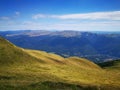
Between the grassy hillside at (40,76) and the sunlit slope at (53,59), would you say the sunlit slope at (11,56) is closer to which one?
the grassy hillside at (40,76)

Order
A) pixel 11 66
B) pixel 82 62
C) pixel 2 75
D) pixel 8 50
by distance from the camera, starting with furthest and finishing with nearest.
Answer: pixel 82 62, pixel 8 50, pixel 11 66, pixel 2 75

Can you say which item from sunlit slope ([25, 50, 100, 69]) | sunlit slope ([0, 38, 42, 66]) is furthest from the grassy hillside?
sunlit slope ([25, 50, 100, 69])

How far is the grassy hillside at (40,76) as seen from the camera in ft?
128

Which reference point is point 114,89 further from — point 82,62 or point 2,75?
point 82,62

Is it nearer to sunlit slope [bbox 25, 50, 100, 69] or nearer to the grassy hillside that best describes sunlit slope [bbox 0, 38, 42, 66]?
the grassy hillside

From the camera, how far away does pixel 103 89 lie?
4159 cm

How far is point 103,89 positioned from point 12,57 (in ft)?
118

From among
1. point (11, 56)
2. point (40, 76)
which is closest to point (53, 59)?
point (11, 56)

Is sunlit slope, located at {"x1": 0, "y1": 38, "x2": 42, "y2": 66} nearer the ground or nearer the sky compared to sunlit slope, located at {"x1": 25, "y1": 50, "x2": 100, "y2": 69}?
nearer the sky

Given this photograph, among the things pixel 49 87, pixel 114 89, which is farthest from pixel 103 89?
pixel 49 87

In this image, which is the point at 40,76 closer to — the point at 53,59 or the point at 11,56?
the point at 11,56

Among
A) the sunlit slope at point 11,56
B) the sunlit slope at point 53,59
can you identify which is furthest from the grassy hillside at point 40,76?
the sunlit slope at point 53,59

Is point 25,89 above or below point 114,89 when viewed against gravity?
above

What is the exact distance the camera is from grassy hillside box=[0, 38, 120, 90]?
3896 cm
